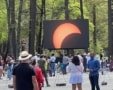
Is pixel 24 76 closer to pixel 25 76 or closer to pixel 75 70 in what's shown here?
pixel 25 76

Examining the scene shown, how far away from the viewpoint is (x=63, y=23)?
30.0m

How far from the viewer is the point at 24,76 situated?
40.5ft

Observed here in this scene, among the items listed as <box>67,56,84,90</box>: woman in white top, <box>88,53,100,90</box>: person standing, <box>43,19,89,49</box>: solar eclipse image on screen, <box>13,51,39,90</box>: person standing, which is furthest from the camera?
<box>43,19,89,49</box>: solar eclipse image on screen

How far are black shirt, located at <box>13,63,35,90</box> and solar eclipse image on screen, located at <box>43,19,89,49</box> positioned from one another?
17520mm

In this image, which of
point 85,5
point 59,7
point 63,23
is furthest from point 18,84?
point 85,5

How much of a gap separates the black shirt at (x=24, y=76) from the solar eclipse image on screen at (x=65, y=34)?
17520mm

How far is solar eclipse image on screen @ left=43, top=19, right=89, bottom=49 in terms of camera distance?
98.7 feet

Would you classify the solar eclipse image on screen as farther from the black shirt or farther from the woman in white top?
the black shirt

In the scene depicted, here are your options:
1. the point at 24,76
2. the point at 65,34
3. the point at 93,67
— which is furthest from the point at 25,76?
the point at 65,34

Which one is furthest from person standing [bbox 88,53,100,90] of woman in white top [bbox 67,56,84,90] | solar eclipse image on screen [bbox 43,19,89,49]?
solar eclipse image on screen [bbox 43,19,89,49]

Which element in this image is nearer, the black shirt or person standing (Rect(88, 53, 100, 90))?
the black shirt

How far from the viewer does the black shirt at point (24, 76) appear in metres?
12.3

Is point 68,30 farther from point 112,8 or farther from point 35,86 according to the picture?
point 112,8

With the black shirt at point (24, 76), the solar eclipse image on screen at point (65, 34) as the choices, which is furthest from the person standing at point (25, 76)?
the solar eclipse image on screen at point (65, 34)
